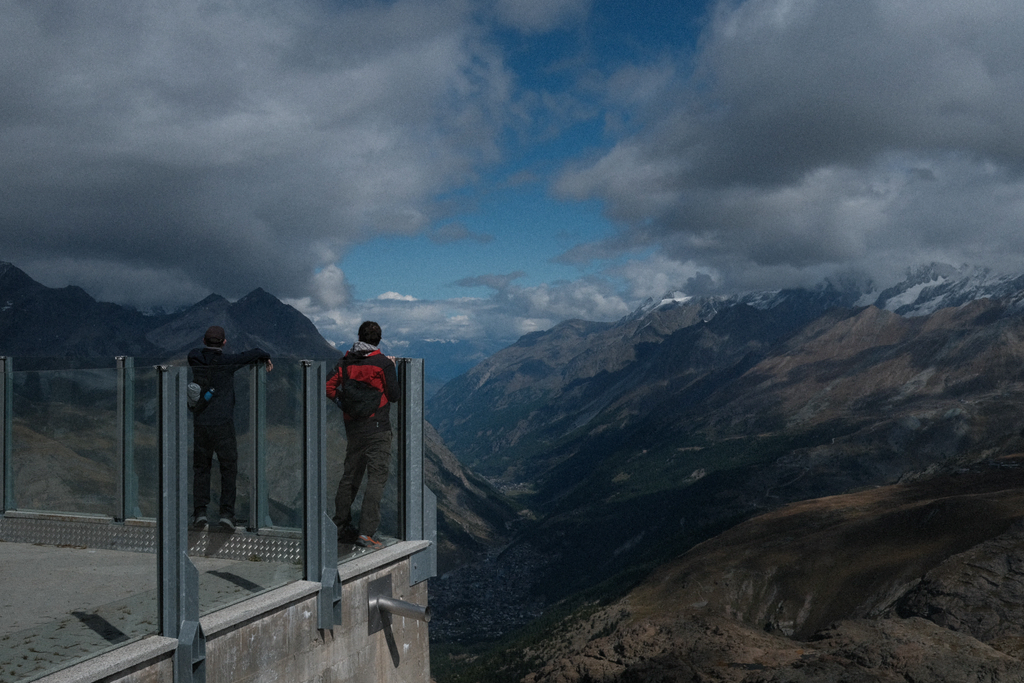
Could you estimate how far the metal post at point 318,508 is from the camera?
35.9 ft

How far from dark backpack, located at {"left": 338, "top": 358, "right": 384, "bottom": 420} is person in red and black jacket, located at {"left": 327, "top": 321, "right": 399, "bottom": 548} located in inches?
0.7

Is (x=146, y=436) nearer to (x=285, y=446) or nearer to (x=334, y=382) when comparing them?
(x=285, y=446)

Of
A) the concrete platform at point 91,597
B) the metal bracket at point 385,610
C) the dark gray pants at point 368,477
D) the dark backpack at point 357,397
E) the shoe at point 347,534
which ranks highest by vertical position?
the dark backpack at point 357,397

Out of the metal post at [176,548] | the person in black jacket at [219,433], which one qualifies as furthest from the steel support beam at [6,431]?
the metal post at [176,548]

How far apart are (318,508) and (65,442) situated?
15.9ft

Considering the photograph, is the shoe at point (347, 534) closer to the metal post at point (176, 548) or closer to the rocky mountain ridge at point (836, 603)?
the metal post at point (176, 548)

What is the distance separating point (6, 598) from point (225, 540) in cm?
277

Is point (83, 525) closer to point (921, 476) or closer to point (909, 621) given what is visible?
point (909, 621)

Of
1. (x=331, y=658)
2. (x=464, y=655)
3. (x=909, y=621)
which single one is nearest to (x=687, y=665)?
(x=909, y=621)

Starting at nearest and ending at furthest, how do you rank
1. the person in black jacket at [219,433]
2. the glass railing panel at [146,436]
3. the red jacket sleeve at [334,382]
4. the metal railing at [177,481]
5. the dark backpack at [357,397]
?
1. the metal railing at [177,481]
2. the glass railing panel at [146,436]
3. the person in black jacket at [219,433]
4. the red jacket sleeve at [334,382]
5. the dark backpack at [357,397]

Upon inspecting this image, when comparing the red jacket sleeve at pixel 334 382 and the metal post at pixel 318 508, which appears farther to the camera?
the red jacket sleeve at pixel 334 382

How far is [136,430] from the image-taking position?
1066 centimetres

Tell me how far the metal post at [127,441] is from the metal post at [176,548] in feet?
5.64

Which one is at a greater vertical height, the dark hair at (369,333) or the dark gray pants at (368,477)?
the dark hair at (369,333)
